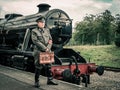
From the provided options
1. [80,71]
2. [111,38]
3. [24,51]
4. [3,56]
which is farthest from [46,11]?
[111,38]

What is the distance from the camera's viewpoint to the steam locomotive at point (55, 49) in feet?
35.8

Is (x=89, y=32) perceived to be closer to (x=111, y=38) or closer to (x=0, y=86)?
(x=111, y=38)

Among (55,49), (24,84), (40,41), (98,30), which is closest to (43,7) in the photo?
(55,49)

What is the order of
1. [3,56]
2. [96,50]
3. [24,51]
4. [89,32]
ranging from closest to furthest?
[24,51] < [3,56] < [96,50] < [89,32]

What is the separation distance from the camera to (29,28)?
1273 centimetres

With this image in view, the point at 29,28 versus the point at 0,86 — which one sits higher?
the point at 29,28

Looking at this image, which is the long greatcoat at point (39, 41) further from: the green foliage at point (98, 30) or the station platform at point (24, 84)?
the green foliage at point (98, 30)

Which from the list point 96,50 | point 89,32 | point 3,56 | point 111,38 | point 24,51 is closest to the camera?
point 24,51

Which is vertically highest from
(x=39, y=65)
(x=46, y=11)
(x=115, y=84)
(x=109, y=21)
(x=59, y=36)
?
(x=109, y=21)

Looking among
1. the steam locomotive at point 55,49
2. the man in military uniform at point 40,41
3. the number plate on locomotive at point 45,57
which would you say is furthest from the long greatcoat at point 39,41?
the steam locomotive at point 55,49

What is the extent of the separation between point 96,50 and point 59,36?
19229 millimetres

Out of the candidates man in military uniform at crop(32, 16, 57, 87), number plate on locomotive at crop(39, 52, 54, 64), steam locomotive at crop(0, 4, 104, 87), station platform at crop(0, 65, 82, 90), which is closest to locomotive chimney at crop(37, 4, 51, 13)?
steam locomotive at crop(0, 4, 104, 87)

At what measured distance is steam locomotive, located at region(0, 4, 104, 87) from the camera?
10.9 meters

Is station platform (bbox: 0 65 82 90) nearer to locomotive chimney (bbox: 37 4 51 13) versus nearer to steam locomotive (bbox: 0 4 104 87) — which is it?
steam locomotive (bbox: 0 4 104 87)
